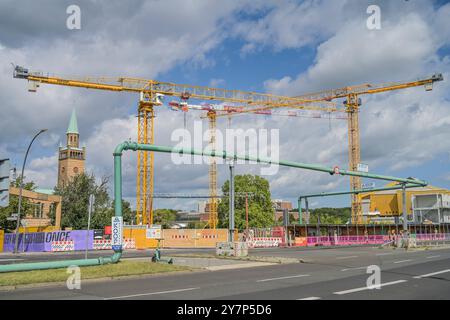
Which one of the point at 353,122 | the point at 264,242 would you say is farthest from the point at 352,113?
the point at 264,242

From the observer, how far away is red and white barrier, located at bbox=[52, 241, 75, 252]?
40.2 meters

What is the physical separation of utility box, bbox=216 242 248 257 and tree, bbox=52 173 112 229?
40499 millimetres

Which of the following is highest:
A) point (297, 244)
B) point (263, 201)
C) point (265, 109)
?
point (265, 109)

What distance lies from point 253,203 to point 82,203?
34.9 m

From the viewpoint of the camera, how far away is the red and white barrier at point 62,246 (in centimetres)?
4025

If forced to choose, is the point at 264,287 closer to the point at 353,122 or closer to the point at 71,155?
the point at 353,122

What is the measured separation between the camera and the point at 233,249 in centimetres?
2636

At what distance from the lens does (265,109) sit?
297ft

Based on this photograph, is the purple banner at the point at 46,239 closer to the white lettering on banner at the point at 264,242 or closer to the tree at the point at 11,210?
the tree at the point at 11,210

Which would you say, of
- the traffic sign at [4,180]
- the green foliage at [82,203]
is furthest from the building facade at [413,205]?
the traffic sign at [4,180]

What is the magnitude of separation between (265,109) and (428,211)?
37.9 m

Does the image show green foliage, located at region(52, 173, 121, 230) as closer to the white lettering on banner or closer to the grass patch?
the white lettering on banner
